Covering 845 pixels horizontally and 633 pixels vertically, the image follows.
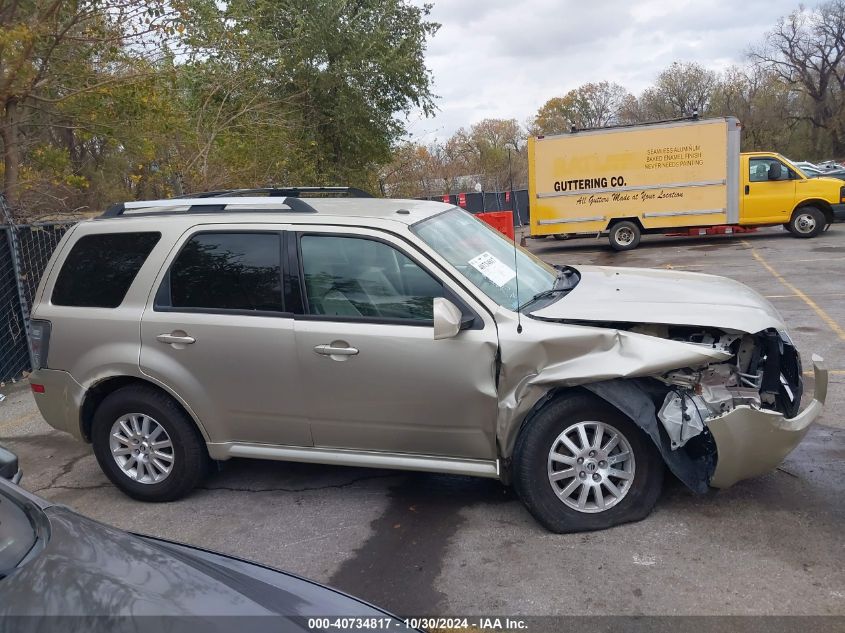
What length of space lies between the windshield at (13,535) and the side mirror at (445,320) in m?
2.07

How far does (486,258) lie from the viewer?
15.3 ft

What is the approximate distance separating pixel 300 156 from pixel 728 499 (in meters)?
13.7

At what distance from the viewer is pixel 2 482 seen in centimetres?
277

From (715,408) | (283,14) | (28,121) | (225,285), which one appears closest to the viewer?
(715,408)

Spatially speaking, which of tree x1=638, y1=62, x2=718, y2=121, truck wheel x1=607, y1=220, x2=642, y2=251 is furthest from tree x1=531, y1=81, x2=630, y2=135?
truck wheel x1=607, y1=220, x2=642, y2=251

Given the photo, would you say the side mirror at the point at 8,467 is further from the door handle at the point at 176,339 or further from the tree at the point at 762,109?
the tree at the point at 762,109

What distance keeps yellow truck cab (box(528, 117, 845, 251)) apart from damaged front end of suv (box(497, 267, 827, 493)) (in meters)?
14.4

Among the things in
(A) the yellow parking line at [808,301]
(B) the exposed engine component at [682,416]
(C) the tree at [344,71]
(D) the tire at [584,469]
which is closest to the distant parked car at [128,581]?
(D) the tire at [584,469]

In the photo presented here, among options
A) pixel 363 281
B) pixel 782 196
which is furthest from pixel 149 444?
pixel 782 196

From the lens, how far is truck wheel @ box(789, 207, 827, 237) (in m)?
17.6

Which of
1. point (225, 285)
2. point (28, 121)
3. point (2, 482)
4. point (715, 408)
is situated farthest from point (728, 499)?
point (28, 121)

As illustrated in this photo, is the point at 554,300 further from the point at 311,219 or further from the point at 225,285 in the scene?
the point at 225,285

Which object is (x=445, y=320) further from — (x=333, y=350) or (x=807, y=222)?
(x=807, y=222)

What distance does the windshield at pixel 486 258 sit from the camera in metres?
4.35
